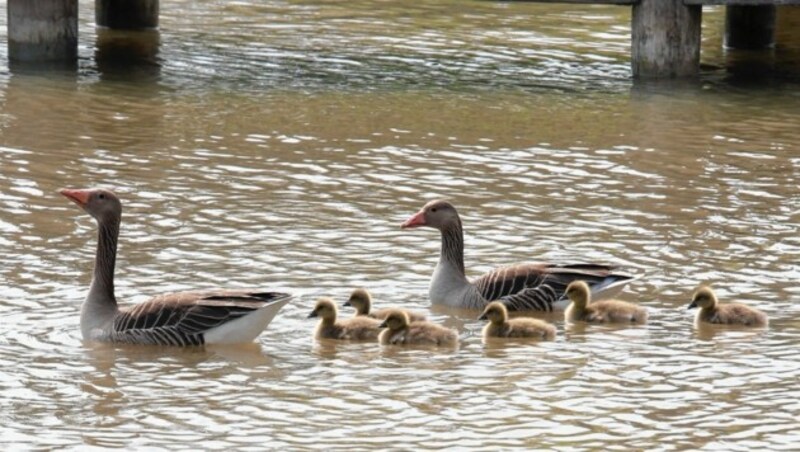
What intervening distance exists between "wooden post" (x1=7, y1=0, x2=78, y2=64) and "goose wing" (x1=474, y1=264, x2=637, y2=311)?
12.3 meters

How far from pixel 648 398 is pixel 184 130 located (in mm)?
9835

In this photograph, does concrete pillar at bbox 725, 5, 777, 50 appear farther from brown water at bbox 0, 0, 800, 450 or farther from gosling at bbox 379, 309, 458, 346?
gosling at bbox 379, 309, 458, 346

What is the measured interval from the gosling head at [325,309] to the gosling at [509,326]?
1.01 meters

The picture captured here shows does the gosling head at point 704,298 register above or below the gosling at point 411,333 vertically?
above

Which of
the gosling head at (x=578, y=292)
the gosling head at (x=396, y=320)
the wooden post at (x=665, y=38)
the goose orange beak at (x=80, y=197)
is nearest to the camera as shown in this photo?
the gosling head at (x=396, y=320)

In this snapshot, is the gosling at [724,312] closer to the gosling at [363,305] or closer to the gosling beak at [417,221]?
the gosling at [363,305]

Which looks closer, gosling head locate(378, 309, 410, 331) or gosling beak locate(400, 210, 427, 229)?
gosling head locate(378, 309, 410, 331)

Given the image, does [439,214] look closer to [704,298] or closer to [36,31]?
[704,298]

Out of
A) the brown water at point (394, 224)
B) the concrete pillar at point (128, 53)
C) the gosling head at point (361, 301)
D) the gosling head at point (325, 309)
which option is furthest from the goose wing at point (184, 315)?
the concrete pillar at point (128, 53)

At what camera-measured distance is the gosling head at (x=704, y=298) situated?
11.8m

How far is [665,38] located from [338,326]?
12.3 metres

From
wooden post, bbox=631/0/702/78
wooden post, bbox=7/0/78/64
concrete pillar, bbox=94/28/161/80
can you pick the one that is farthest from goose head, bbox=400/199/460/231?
wooden post, bbox=7/0/78/64

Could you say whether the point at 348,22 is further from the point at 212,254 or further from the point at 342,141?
the point at 212,254

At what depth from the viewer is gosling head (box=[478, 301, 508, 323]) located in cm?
1155
